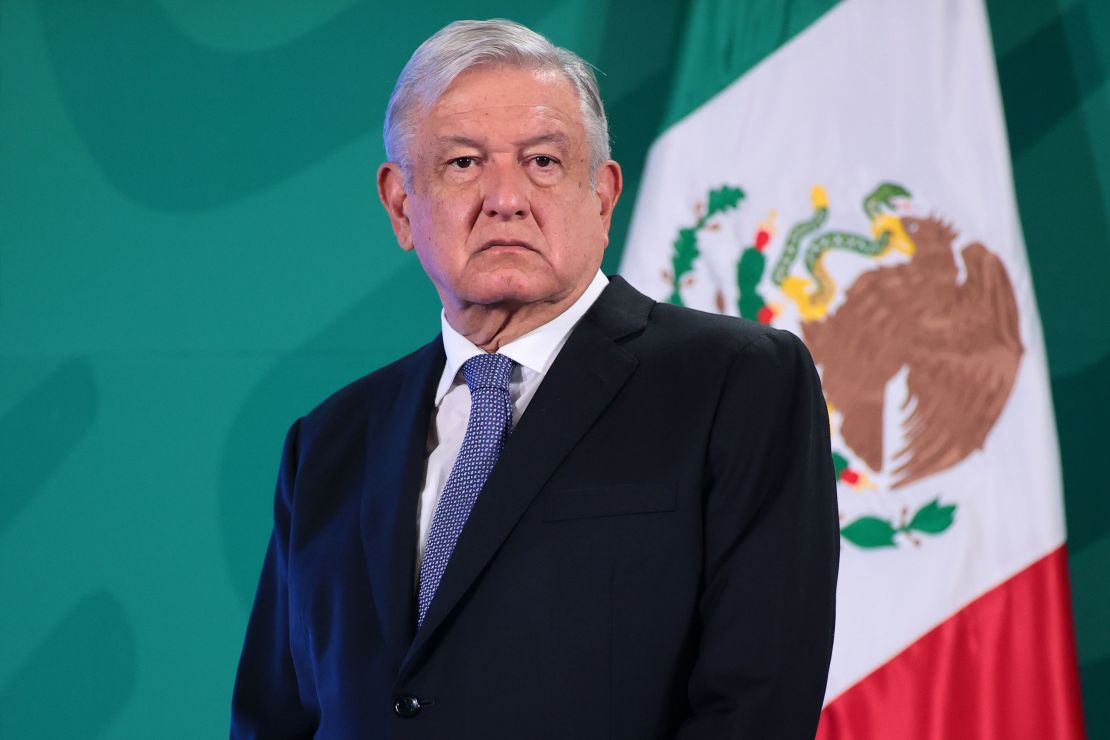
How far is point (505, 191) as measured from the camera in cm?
125

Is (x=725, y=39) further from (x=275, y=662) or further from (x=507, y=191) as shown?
(x=275, y=662)

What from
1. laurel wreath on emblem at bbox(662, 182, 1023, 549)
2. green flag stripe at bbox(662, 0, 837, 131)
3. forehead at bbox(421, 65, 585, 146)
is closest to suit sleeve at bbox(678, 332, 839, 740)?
forehead at bbox(421, 65, 585, 146)

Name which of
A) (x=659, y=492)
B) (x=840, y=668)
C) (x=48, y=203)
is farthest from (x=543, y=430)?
(x=48, y=203)

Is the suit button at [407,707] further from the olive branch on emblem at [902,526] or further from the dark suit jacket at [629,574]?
the olive branch on emblem at [902,526]

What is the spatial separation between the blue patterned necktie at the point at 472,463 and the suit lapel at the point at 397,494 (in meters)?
0.02

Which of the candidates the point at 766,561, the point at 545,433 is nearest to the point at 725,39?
the point at 545,433

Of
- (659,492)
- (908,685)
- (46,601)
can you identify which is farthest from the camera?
(46,601)

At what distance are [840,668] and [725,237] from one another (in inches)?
29.6

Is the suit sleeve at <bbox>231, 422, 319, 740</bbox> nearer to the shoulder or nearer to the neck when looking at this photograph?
the neck

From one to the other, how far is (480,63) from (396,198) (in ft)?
0.65

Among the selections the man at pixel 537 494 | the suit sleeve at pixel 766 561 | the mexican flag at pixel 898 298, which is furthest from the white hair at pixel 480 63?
the mexican flag at pixel 898 298

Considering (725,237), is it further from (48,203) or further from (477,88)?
(48,203)

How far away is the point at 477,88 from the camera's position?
4.17ft

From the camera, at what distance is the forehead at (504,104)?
126 cm
